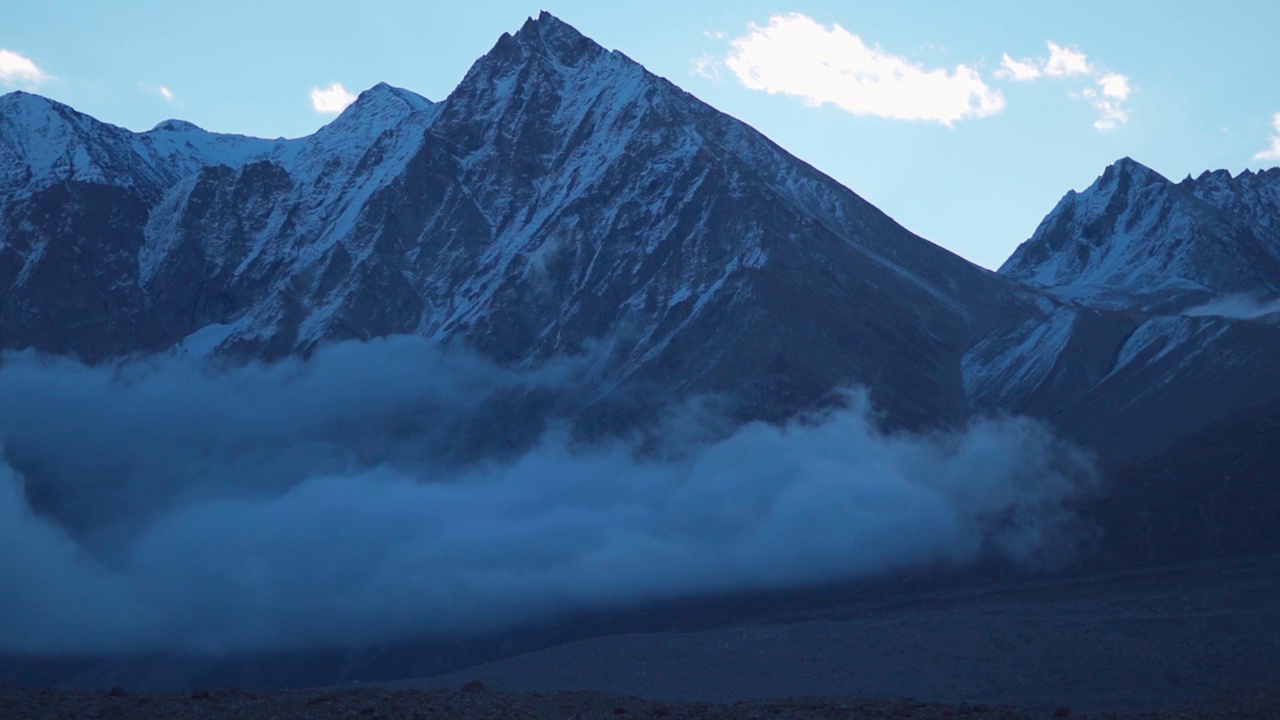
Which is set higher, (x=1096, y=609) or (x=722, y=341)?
(x=722, y=341)

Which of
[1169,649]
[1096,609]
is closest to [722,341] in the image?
[1096,609]

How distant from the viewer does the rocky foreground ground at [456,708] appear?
42719 mm

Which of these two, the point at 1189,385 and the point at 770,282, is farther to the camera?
the point at 770,282

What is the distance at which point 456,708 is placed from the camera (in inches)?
1770

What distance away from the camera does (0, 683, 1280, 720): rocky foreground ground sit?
42.7m

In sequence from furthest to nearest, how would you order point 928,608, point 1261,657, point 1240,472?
point 1240,472
point 928,608
point 1261,657

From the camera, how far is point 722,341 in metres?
189

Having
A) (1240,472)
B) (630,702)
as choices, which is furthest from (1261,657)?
(1240,472)

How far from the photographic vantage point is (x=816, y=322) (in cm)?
18925

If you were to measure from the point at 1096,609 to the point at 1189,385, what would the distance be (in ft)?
229

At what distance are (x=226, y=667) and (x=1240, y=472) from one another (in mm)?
99168

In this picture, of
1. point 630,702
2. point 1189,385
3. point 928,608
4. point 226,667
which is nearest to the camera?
point 630,702

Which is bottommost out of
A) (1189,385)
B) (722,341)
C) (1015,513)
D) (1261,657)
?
(1261,657)

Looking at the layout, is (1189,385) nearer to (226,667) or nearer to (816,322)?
(816,322)
